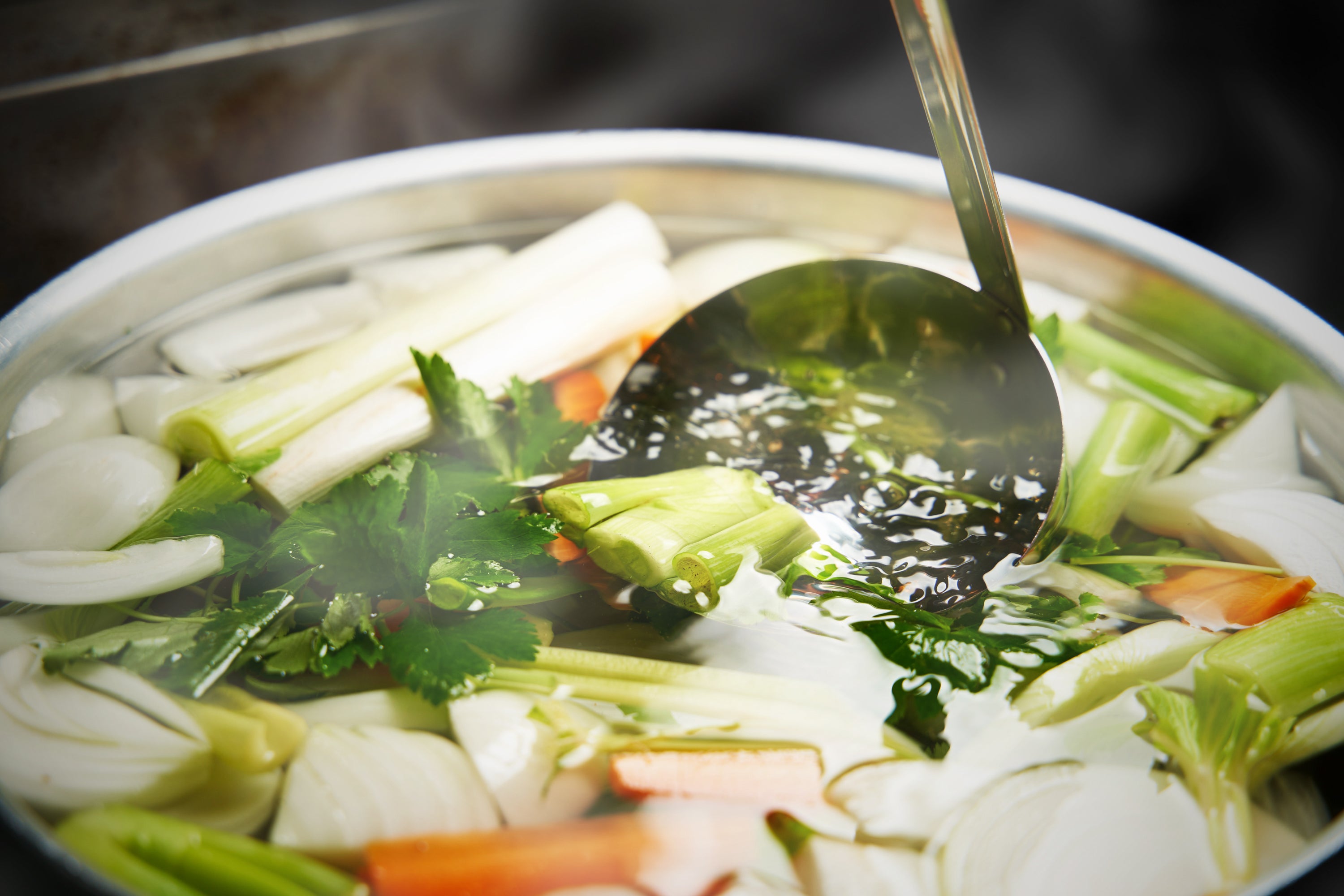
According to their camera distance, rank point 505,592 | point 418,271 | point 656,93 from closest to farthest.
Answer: point 505,592 → point 418,271 → point 656,93

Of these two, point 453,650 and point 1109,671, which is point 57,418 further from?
point 1109,671

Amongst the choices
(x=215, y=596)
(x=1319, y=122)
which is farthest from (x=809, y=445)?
(x=1319, y=122)

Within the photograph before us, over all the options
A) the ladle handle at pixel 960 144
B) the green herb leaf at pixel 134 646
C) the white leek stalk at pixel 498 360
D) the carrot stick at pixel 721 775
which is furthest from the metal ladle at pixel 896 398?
the green herb leaf at pixel 134 646

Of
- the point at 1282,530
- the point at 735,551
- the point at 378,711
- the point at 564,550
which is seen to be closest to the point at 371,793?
the point at 378,711

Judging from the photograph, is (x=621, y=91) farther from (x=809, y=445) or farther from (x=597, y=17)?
(x=809, y=445)

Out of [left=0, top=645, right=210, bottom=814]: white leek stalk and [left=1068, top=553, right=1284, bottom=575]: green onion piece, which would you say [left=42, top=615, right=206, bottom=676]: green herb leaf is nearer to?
[left=0, top=645, right=210, bottom=814]: white leek stalk

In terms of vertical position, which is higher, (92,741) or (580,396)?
(580,396)

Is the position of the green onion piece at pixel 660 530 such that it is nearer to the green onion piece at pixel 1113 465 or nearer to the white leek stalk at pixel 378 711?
the white leek stalk at pixel 378 711
